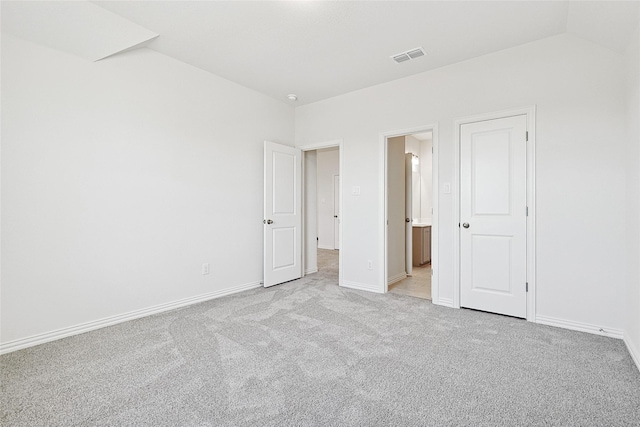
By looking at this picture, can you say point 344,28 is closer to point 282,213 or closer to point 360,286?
point 282,213

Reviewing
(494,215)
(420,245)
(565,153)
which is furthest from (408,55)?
(420,245)

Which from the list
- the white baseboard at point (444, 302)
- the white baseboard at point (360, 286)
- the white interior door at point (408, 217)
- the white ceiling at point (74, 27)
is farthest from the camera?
A: the white interior door at point (408, 217)

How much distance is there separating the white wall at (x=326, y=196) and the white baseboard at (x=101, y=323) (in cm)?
466

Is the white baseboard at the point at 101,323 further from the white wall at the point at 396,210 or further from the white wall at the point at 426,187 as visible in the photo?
the white wall at the point at 426,187

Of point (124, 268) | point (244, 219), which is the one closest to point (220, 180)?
point (244, 219)

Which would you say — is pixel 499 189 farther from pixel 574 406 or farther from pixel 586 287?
pixel 574 406

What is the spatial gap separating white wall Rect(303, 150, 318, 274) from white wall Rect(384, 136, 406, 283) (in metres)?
1.36

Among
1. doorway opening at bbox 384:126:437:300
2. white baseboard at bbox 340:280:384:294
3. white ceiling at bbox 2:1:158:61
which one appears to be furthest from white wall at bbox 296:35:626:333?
white ceiling at bbox 2:1:158:61

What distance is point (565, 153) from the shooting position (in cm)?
268

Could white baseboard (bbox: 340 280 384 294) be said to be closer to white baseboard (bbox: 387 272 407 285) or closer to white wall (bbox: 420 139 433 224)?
white baseboard (bbox: 387 272 407 285)

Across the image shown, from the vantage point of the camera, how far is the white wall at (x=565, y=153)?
2.49 m

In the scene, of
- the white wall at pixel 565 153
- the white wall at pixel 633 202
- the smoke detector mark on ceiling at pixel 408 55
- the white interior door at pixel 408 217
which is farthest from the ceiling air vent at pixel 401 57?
the white interior door at pixel 408 217

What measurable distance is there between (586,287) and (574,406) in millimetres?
1438

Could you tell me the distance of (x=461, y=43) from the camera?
2.87 meters
